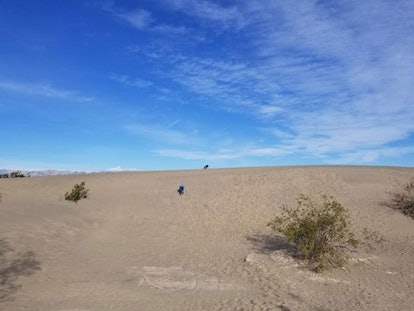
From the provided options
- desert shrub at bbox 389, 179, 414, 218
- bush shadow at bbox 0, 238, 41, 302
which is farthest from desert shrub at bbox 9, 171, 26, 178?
desert shrub at bbox 389, 179, 414, 218

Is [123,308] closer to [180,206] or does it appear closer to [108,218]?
[108,218]

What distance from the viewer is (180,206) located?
2434 cm

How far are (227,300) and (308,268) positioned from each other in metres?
4.35

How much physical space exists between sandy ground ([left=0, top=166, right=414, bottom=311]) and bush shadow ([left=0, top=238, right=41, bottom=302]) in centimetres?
3

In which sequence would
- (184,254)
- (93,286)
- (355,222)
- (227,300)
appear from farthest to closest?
(355,222), (184,254), (93,286), (227,300)

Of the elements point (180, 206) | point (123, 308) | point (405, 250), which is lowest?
point (123, 308)

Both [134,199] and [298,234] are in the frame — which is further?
[134,199]

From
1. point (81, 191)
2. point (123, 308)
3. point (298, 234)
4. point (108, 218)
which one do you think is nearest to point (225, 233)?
point (298, 234)

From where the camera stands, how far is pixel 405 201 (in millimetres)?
22359

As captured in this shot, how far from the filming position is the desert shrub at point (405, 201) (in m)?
21.6

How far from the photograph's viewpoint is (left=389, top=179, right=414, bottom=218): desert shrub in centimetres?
2163

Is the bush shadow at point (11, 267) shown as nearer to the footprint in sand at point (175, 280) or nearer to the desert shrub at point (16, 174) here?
the footprint in sand at point (175, 280)

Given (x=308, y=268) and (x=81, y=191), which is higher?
(x=81, y=191)

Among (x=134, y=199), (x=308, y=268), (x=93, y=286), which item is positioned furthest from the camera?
(x=134, y=199)
